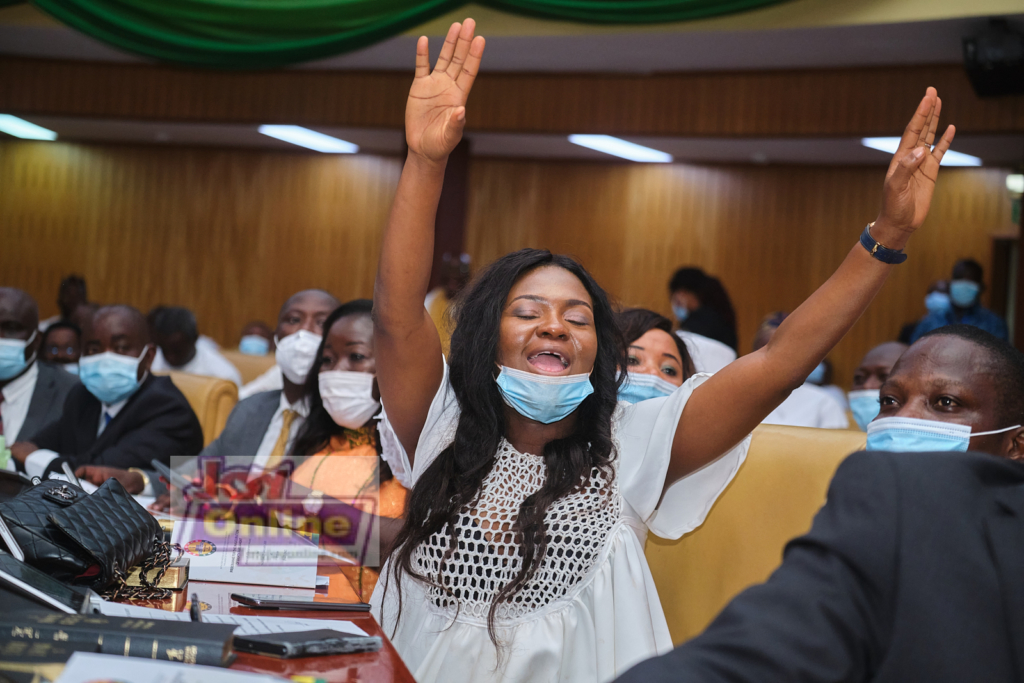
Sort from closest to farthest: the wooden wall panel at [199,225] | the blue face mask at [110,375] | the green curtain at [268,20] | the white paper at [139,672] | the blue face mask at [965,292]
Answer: the white paper at [139,672] < the blue face mask at [110,375] < the green curtain at [268,20] < the blue face mask at [965,292] < the wooden wall panel at [199,225]

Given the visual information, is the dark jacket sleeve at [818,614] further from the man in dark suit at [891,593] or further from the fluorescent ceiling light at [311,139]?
the fluorescent ceiling light at [311,139]

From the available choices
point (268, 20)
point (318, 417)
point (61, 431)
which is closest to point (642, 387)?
point (318, 417)

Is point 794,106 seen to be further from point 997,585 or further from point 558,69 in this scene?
point 997,585

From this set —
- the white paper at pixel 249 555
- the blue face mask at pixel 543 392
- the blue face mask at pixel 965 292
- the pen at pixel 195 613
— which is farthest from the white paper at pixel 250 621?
the blue face mask at pixel 965 292

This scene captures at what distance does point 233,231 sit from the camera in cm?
979

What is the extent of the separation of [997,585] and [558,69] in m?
5.85

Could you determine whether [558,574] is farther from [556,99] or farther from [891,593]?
[556,99]

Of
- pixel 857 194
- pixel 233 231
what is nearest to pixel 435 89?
pixel 857 194

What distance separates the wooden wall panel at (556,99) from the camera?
5.73 m

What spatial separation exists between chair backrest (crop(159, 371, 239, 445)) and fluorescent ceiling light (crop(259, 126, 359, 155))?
16.8 ft

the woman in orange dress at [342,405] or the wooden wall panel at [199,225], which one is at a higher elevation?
the wooden wall panel at [199,225]

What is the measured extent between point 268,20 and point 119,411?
2913 millimetres

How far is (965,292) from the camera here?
6.69m

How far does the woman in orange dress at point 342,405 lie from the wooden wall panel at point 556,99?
3772 millimetres
